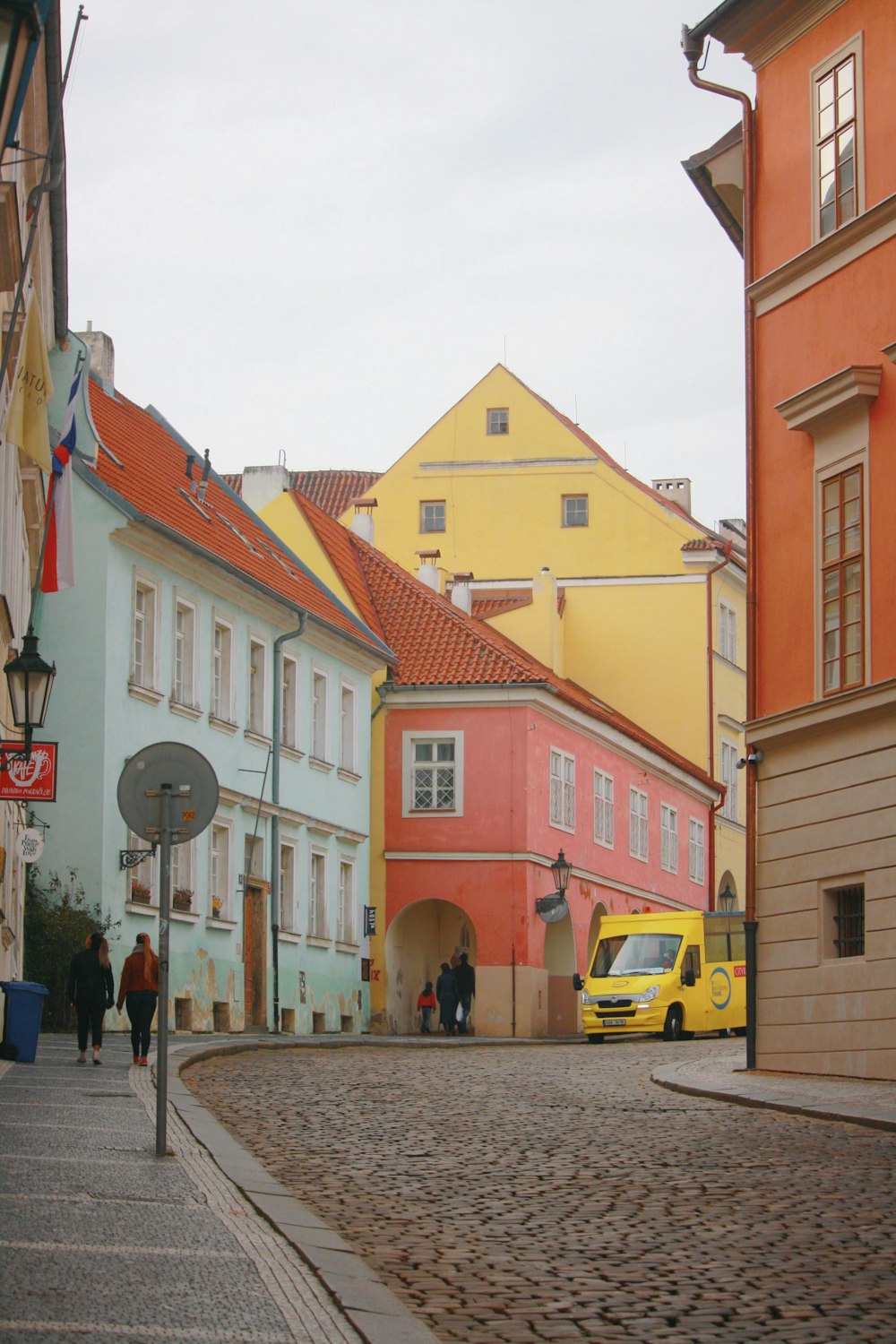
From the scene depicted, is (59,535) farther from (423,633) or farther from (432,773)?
(423,633)

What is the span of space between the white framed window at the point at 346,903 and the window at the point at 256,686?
18.4 feet

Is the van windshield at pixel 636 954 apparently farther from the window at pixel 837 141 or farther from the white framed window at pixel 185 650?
the window at pixel 837 141

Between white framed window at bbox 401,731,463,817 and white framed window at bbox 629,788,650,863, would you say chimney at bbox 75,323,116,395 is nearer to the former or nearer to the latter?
white framed window at bbox 401,731,463,817

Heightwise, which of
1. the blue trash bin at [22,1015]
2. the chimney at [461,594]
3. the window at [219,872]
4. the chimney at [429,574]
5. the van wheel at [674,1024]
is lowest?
the van wheel at [674,1024]

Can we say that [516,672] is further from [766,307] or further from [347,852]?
[766,307]

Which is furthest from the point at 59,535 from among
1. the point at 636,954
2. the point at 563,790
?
the point at 563,790

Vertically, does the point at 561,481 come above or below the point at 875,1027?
above

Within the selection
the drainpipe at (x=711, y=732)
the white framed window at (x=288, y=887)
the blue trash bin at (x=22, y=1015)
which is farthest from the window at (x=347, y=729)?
the blue trash bin at (x=22, y=1015)

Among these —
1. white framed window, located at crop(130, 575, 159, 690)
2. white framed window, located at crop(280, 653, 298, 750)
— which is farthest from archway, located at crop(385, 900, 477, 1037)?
white framed window, located at crop(130, 575, 159, 690)

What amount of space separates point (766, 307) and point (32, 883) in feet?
49.3

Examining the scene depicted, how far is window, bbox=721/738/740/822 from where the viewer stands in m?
62.9

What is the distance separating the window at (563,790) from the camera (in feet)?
161

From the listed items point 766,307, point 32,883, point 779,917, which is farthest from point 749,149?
point 32,883

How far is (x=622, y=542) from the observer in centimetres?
6034
